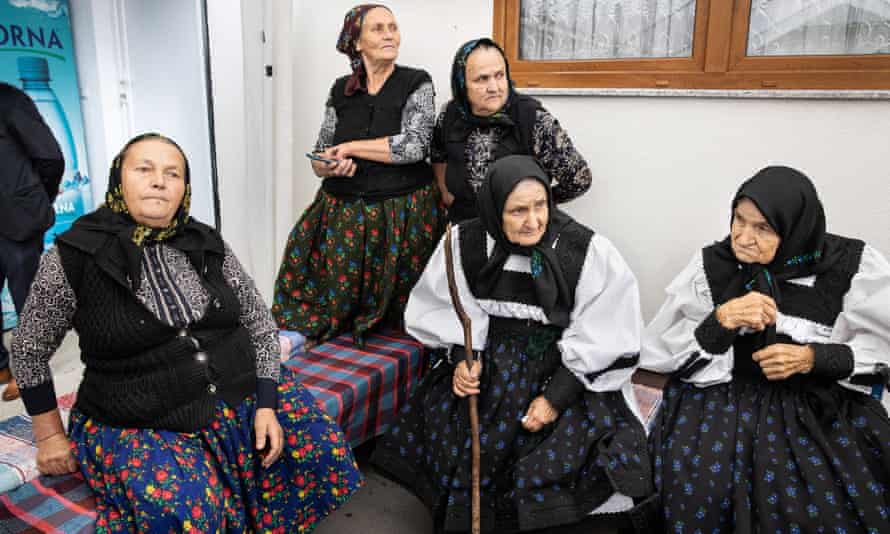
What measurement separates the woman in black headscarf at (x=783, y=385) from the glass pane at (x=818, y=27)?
35.6 inches

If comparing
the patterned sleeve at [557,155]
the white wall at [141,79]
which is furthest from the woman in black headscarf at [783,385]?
the white wall at [141,79]

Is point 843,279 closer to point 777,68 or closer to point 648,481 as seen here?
point 648,481

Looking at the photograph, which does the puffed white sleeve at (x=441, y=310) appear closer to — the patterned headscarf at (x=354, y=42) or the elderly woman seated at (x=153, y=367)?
the elderly woman seated at (x=153, y=367)

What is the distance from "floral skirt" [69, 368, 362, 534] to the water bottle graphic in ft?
7.60

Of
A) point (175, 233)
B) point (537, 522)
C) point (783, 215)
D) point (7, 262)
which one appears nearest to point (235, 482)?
point (175, 233)

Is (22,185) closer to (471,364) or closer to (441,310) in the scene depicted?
(441,310)

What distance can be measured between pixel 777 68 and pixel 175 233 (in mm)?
2200

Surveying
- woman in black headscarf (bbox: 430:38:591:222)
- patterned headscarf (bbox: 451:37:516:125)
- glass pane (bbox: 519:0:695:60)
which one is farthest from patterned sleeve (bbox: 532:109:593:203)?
glass pane (bbox: 519:0:695:60)

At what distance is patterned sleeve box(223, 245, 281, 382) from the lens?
1.80 meters

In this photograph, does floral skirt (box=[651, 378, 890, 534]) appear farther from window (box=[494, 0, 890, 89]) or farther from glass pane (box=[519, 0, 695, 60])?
glass pane (box=[519, 0, 695, 60])

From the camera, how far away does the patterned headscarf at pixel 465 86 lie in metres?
2.34

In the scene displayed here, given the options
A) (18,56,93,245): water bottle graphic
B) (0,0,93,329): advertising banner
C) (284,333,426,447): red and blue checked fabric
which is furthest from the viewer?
(18,56,93,245): water bottle graphic

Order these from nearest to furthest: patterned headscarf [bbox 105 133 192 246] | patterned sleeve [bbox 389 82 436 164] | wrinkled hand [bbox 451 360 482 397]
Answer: patterned headscarf [bbox 105 133 192 246] < wrinkled hand [bbox 451 360 482 397] < patterned sleeve [bbox 389 82 436 164]

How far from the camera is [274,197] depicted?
3.63m
